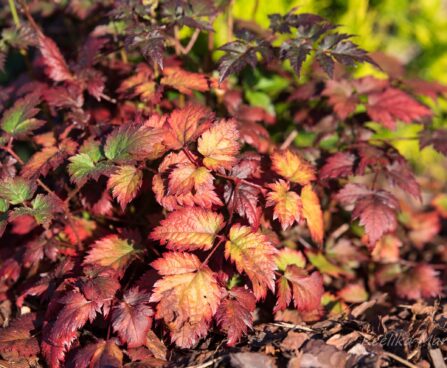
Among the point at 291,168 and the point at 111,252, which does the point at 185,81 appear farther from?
the point at 111,252

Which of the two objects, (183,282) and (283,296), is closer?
(183,282)

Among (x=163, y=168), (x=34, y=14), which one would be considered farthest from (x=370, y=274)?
(x=34, y=14)

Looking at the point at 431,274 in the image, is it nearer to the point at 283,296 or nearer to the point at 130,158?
the point at 283,296

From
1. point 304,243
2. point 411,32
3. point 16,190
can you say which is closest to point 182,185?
point 16,190

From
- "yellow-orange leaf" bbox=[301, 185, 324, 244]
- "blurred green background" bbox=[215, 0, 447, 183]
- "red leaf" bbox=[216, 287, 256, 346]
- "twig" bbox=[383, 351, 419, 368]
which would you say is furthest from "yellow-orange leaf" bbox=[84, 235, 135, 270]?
"blurred green background" bbox=[215, 0, 447, 183]

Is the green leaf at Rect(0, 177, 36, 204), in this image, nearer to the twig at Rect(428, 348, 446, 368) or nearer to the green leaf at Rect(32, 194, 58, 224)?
the green leaf at Rect(32, 194, 58, 224)

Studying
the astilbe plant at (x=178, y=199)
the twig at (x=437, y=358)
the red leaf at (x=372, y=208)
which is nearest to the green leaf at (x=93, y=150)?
the astilbe plant at (x=178, y=199)

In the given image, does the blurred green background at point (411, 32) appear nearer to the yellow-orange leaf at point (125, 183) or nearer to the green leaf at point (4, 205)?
the yellow-orange leaf at point (125, 183)
